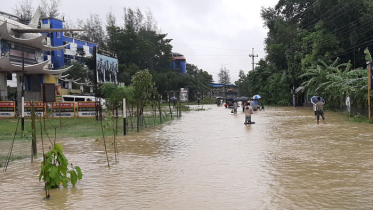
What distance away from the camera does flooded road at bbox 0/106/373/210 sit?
21.0 ft

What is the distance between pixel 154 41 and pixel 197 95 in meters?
16.8

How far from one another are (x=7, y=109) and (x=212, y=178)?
78.5 feet

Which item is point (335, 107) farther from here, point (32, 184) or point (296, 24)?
point (32, 184)

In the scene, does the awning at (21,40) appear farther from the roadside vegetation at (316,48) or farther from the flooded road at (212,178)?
the roadside vegetation at (316,48)

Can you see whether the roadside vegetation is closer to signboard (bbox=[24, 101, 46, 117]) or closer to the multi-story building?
signboard (bbox=[24, 101, 46, 117])

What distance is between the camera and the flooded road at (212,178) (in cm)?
639

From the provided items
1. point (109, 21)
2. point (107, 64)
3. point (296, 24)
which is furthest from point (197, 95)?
point (107, 64)

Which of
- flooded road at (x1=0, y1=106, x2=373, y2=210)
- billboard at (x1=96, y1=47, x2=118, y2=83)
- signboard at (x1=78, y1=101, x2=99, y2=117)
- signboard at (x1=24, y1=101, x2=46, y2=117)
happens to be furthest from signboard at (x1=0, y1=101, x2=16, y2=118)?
flooded road at (x1=0, y1=106, x2=373, y2=210)

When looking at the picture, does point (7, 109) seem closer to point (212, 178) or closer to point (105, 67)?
point (105, 67)

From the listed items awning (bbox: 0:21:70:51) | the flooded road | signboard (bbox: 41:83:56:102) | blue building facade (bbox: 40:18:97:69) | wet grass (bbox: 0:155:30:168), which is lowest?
the flooded road

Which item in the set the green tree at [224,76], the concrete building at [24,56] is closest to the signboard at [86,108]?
the concrete building at [24,56]

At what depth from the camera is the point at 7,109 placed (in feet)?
91.5

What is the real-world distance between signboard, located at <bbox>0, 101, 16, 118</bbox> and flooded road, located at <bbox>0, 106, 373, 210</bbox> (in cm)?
1660

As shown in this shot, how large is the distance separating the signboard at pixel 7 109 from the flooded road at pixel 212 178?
16598 millimetres
